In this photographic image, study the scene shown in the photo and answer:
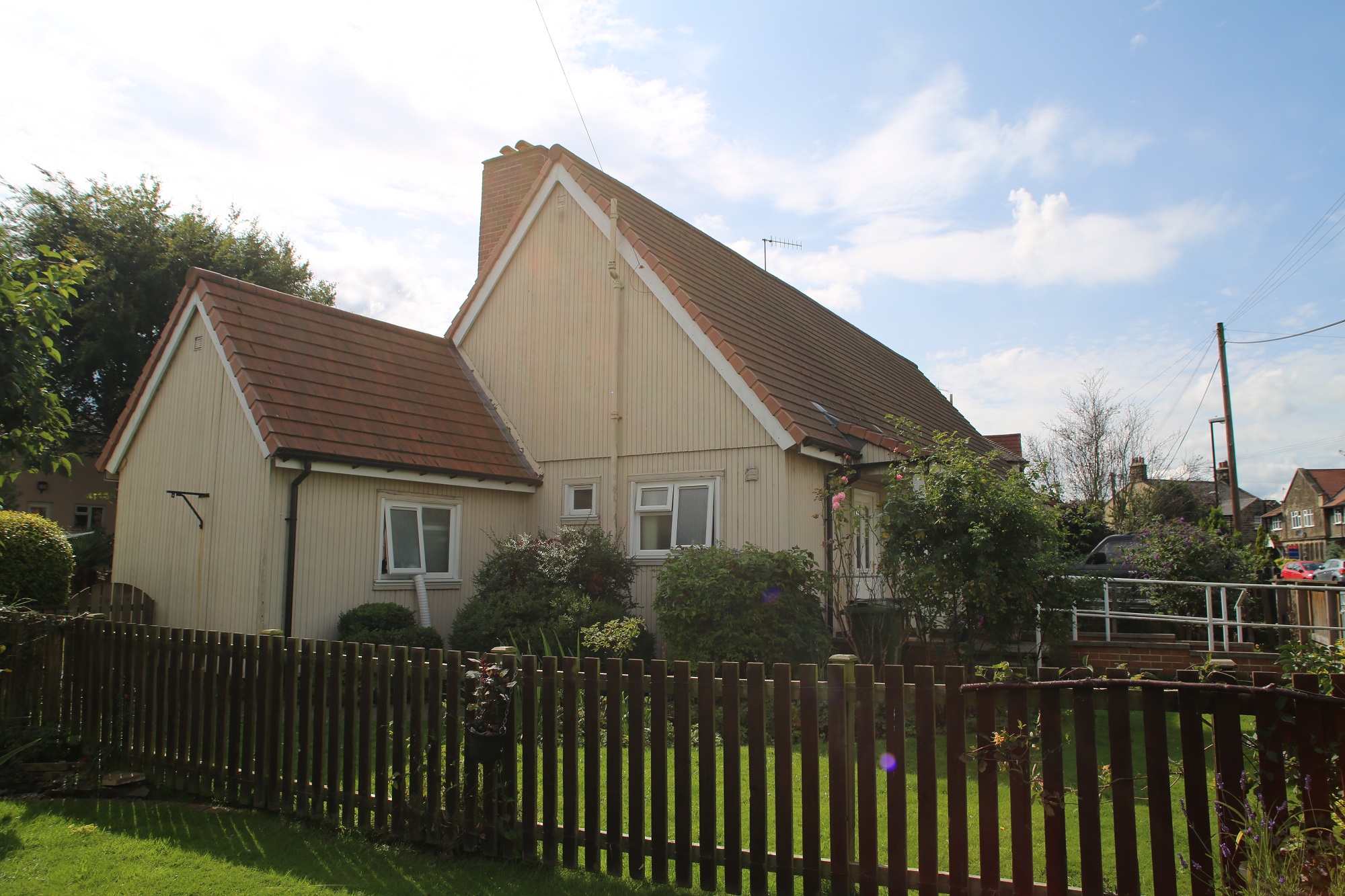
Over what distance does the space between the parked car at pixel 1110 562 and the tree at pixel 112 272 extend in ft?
83.3

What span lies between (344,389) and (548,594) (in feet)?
13.6

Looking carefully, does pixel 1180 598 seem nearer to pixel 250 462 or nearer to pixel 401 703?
pixel 401 703

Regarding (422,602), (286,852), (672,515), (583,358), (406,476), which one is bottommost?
(286,852)

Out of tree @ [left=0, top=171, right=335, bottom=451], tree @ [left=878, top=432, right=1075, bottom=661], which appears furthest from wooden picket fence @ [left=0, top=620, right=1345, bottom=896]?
tree @ [left=0, top=171, right=335, bottom=451]

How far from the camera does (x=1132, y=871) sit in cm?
384

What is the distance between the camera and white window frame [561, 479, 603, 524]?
13.5m

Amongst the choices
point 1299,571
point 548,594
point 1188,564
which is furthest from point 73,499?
point 1299,571

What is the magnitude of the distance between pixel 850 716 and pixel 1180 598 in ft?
38.4

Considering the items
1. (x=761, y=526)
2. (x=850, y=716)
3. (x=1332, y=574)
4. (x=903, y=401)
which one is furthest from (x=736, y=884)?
(x=1332, y=574)

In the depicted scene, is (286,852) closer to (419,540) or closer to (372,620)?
(372,620)

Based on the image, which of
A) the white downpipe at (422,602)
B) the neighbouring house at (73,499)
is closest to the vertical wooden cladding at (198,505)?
the white downpipe at (422,602)

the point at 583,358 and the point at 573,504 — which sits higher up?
the point at 583,358

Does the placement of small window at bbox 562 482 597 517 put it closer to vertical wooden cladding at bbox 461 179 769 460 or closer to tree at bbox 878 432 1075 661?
vertical wooden cladding at bbox 461 179 769 460

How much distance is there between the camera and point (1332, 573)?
4325cm
